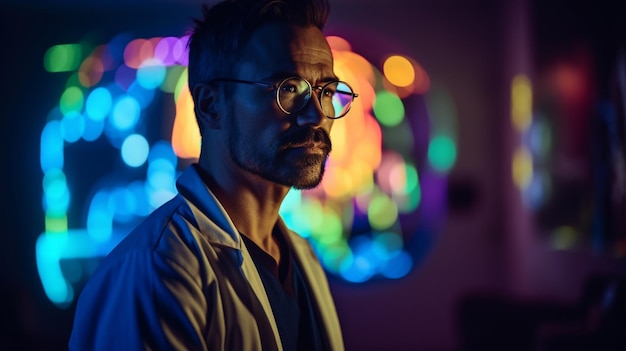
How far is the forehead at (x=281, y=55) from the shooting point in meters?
1.32

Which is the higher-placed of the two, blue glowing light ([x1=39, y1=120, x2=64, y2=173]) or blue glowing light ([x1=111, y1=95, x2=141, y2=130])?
blue glowing light ([x1=111, y1=95, x2=141, y2=130])

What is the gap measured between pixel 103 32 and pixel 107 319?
4.35m

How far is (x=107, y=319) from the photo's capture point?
1.01m

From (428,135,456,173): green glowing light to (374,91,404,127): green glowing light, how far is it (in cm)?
38

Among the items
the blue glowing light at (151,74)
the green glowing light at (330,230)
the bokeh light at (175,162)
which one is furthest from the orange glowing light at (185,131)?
the green glowing light at (330,230)

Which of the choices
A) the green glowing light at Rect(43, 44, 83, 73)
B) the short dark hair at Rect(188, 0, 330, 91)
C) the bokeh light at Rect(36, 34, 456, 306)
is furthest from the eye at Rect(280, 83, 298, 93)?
the green glowing light at Rect(43, 44, 83, 73)

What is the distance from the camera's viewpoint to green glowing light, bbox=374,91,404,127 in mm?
4691

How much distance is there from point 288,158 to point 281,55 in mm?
232

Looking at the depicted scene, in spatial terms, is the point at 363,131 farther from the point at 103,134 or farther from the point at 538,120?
the point at 103,134

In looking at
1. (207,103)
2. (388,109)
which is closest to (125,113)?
(388,109)

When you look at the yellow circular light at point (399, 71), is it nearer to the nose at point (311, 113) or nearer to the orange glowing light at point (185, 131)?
the orange glowing light at point (185, 131)

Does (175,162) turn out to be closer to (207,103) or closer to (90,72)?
(90,72)

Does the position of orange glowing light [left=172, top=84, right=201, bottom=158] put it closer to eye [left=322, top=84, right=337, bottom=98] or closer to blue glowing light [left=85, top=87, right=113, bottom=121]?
blue glowing light [left=85, top=87, right=113, bottom=121]

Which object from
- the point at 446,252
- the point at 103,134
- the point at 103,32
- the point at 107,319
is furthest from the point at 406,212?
the point at 107,319
